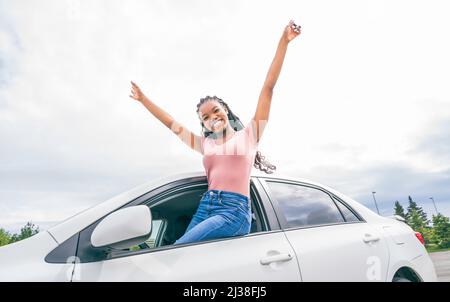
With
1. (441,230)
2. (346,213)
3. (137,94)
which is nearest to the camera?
(346,213)

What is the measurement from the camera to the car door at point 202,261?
1.27m

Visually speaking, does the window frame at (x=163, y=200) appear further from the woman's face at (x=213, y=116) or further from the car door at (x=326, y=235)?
the woman's face at (x=213, y=116)

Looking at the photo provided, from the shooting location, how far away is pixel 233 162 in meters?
2.01

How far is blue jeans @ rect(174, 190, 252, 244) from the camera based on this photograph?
1.66 m

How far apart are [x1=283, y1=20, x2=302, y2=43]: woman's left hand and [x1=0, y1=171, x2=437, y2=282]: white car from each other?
108cm

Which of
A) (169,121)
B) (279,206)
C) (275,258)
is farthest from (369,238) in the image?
(169,121)

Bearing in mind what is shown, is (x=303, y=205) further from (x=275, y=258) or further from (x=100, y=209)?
(x=100, y=209)

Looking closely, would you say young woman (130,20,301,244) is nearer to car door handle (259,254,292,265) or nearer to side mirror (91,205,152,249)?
car door handle (259,254,292,265)

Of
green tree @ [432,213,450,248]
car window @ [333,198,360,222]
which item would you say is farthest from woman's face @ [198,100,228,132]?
green tree @ [432,213,450,248]

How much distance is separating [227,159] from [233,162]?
5cm

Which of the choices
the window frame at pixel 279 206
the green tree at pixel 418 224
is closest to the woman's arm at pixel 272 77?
the window frame at pixel 279 206
